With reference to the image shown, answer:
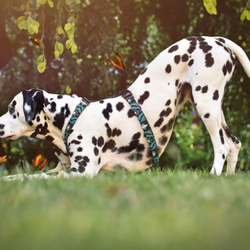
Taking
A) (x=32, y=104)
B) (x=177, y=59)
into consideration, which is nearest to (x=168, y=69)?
(x=177, y=59)

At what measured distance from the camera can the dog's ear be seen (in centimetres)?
300

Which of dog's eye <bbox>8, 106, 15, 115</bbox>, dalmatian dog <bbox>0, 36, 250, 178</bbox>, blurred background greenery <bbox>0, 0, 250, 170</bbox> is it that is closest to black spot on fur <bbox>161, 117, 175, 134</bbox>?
dalmatian dog <bbox>0, 36, 250, 178</bbox>

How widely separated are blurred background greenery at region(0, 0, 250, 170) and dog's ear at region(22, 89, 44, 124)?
5.65ft

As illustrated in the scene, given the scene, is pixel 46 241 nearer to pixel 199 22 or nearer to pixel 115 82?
pixel 115 82

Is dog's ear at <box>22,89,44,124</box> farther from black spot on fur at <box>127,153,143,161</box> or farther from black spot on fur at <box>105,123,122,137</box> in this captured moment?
black spot on fur at <box>127,153,143,161</box>

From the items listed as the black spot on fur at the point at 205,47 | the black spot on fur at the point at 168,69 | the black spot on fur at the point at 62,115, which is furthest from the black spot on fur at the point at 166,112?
the black spot on fur at the point at 62,115

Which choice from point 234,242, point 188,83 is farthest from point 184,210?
point 188,83

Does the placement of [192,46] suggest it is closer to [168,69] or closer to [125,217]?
[168,69]

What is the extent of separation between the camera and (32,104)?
300cm

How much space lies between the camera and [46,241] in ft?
3.51

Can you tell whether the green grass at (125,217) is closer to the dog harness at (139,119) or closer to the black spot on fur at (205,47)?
the dog harness at (139,119)

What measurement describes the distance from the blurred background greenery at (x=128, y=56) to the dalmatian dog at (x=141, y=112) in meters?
1.73

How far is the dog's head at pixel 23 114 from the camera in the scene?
300cm

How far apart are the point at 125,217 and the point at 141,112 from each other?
1.75m
